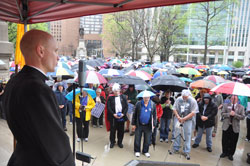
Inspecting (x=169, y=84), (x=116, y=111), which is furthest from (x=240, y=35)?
(x=116, y=111)

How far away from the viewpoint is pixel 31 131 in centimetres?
113

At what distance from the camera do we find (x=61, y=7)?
11.3 feet

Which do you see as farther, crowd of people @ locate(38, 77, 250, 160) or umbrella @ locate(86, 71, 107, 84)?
umbrella @ locate(86, 71, 107, 84)

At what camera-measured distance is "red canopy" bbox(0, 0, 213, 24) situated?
3.01 m

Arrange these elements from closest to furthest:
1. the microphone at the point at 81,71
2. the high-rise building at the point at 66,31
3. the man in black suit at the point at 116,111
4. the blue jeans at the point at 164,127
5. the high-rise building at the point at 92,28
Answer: the microphone at the point at 81,71 → the man in black suit at the point at 116,111 → the blue jeans at the point at 164,127 → the high-rise building at the point at 66,31 → the high-rise building at the point at 92,28

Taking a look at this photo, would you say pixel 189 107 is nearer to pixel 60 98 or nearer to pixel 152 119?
pixel 152 119

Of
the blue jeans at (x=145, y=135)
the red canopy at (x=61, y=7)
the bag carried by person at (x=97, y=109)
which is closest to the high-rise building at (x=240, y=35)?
the bag carried by person at (x=97, y=109)

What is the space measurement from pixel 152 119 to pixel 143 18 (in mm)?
16323

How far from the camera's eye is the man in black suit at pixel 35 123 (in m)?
1.13

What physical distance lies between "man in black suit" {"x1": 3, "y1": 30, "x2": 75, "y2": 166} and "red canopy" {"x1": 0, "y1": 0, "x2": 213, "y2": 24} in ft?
7.05

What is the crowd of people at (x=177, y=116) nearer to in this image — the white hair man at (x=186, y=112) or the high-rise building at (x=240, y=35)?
the white hair man at (x=186, y=112)

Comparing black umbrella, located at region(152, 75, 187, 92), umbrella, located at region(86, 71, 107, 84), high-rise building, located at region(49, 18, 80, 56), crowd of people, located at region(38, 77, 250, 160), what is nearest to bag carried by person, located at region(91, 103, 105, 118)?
crowd of people, located at region(38, 77, 250, 160)

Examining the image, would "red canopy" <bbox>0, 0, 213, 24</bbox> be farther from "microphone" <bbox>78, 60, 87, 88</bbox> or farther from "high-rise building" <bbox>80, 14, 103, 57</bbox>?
"high-rise building" <bbox>80, 14, 103, 57</bbox>

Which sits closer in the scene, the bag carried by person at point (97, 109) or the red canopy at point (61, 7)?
the red canopy at point (61, 7)
